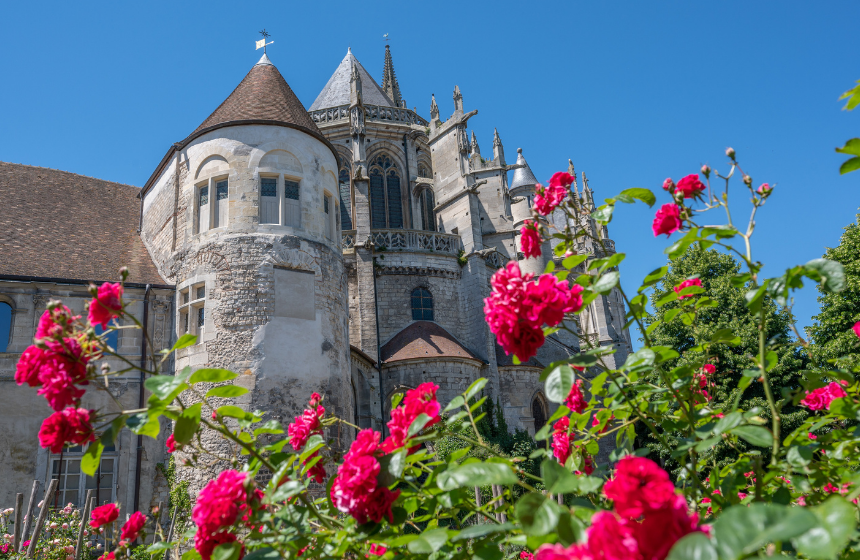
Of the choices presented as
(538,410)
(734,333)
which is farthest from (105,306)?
(538,410)

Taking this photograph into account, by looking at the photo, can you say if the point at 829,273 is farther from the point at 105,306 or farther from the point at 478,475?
the point at 105,306

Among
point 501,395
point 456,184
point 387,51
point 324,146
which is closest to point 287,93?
point 324,146

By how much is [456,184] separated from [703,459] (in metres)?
23.9

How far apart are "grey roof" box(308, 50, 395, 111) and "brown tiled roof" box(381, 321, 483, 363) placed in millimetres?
14446

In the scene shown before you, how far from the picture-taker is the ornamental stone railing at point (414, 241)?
23641 millimetres

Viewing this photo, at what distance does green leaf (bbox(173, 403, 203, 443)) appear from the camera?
8.03 ft

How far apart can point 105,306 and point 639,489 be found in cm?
238

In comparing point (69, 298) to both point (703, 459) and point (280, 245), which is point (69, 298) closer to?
point (280, 245)

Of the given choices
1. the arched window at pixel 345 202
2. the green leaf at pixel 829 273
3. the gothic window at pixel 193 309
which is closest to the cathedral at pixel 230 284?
the gothic window at pixel 193 309

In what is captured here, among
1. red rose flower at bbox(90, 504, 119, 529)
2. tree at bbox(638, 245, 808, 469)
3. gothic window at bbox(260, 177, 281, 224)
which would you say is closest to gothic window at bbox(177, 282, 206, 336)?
gothic window at bbox(260, 177, 281, 224)

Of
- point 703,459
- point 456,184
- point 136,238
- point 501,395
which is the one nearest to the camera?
point 703,459

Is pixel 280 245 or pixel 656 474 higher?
pixel 280 245

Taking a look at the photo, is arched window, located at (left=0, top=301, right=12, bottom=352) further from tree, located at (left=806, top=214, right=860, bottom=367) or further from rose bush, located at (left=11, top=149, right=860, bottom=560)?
tree, located at (left=806, top=214, right=860, bottom=367)

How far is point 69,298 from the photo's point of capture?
→ 14.1 meters
